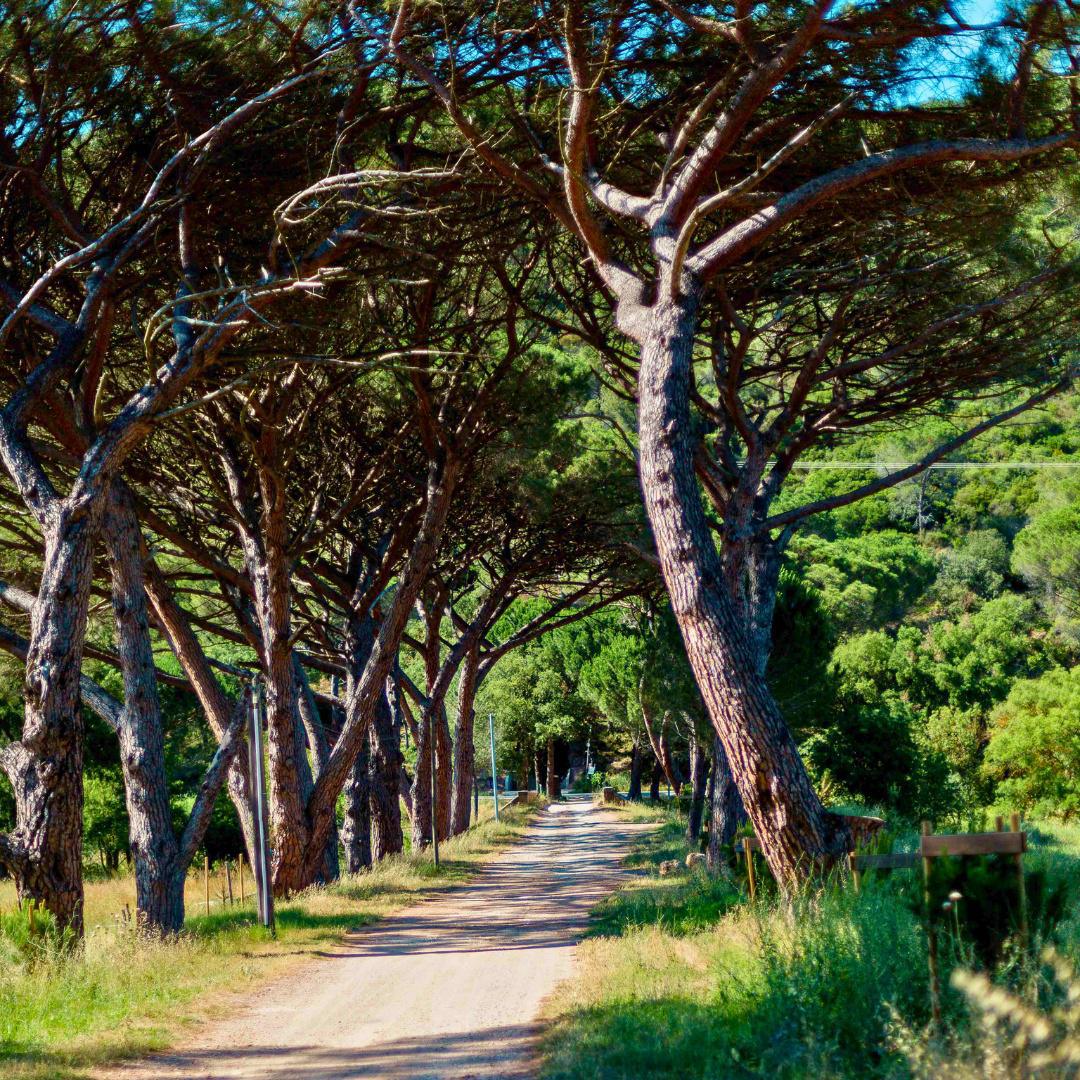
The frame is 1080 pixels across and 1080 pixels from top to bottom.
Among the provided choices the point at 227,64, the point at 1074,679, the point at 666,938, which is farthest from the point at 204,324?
the point at 1074,679

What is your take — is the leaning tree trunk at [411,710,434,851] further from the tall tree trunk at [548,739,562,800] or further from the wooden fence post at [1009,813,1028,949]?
the tall tree trunk at [548,739,562,800]

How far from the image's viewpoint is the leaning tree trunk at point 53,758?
9.46m

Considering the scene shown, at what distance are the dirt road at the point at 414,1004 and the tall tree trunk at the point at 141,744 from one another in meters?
1.71

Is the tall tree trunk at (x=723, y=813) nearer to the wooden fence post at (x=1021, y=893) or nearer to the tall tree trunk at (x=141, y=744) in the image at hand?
the tall tree trunk at (x=141, y=744)

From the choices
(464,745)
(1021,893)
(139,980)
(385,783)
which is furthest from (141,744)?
(464,745)

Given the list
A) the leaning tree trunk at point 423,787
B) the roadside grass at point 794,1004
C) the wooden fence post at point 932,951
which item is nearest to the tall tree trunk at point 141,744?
the roadside grass at point 794,1004

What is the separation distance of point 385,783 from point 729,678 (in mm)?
14075

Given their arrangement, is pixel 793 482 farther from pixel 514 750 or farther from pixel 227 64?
pixel 227 64

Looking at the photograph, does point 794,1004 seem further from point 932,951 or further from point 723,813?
point 723,813

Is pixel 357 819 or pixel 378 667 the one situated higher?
pixel 378 667

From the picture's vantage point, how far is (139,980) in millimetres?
8516

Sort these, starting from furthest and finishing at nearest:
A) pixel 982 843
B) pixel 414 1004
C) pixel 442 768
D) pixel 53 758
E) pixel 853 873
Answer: pixel 442 768, pixel 53 758, pixel 414 1004, pixel 853 873, pixel 982 843

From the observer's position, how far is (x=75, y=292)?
1284 cm

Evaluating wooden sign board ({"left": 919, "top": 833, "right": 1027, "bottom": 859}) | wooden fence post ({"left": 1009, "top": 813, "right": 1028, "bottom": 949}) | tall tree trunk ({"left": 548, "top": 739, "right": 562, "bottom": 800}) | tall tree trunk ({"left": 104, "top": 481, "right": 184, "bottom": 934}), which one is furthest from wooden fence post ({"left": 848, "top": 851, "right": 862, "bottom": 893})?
tall tree trunk ({"left": 548, "top": 739, "right": 562, "bottom": 800})
